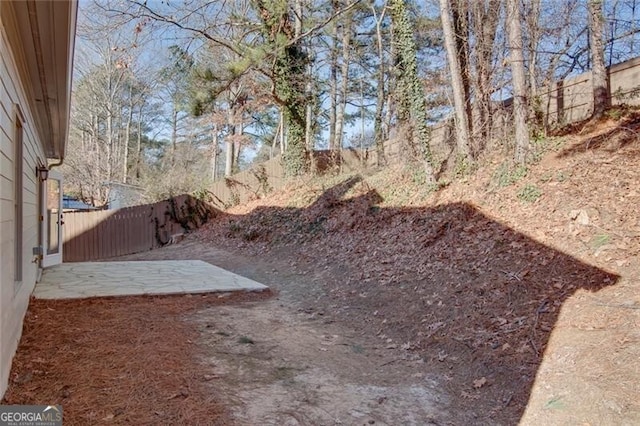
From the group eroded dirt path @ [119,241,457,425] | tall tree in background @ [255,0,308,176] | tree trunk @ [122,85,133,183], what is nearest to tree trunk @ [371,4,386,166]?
tall tree in background @ [255,0,308,176]

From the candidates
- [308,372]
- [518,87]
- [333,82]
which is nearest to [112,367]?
[308,372]

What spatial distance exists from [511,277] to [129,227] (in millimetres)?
12080

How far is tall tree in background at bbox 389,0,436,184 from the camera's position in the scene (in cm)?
799

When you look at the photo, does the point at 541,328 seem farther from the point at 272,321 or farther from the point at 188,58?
the point at 188,58

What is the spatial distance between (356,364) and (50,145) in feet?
23.5

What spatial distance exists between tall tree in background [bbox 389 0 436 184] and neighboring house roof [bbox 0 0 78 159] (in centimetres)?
593

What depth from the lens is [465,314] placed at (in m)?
4.09

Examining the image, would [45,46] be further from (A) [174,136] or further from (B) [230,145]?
(A) [174,136]

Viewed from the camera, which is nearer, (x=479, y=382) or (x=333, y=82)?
(x=479, y=382)

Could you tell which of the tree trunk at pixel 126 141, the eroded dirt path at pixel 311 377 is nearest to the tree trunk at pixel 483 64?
the eroded dirt path at pixel 311 377

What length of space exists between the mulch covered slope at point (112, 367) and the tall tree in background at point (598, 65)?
24.6 ft

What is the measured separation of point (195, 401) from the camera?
2.65m

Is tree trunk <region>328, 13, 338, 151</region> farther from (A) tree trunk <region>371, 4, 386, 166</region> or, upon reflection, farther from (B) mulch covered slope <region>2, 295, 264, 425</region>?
(B) mulch covered slope <region>2, 295, 264, 425</region>

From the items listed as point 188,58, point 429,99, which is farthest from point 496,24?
point 188,58
